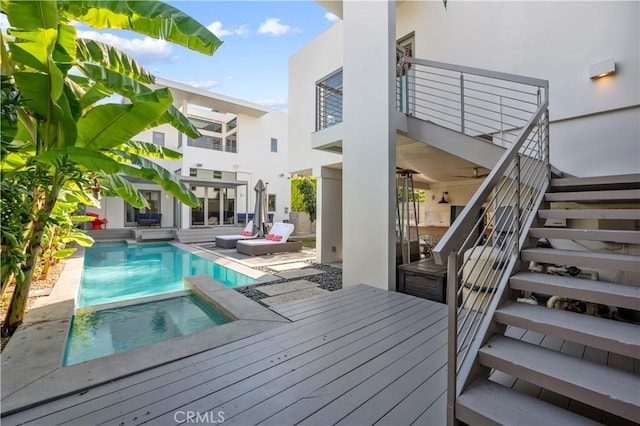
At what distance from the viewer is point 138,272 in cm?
832

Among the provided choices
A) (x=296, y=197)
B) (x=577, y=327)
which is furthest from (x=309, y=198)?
(x=577, y=327)

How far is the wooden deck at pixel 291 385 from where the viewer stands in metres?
2.01

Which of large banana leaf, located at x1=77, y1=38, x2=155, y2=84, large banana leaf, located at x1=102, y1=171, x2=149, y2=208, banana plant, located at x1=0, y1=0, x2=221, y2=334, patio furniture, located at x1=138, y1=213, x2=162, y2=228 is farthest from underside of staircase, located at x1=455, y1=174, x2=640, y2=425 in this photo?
patio furniture, located at x1=138, y1=213, x2=162, y2=228

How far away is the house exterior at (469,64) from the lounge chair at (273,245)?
4.76 m

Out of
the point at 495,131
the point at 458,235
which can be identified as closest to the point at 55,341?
the point at 458,235

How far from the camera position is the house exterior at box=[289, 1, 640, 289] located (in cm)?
459

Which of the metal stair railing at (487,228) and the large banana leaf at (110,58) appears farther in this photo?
the large banana leaf at (110,58)

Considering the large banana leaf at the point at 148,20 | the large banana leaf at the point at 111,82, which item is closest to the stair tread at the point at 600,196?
the large banana leaf at the point at 148,20

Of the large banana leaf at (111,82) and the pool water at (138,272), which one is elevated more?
the large banana leaf at (111,82)

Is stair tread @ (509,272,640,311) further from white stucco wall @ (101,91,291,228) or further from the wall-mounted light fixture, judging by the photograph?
white stucco wall @ (101,91,291,228)

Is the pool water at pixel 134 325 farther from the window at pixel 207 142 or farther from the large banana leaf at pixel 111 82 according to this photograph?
the window at pixel 207 142

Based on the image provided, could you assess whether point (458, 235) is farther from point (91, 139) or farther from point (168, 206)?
point (168, 206)

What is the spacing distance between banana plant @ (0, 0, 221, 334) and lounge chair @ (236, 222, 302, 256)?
21.8ft

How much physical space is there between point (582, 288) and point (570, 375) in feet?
2.62
